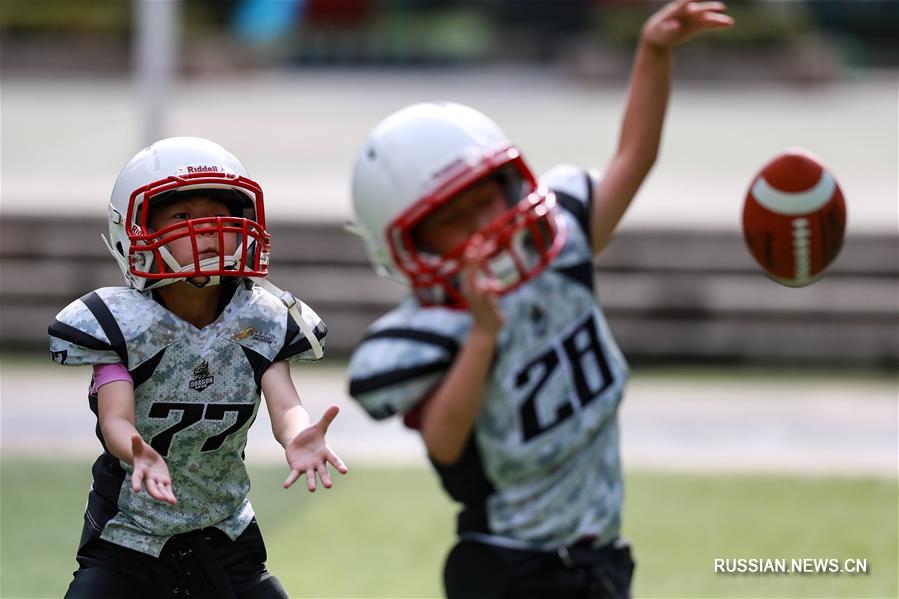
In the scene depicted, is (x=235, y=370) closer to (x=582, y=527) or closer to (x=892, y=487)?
(x=582, y=527)

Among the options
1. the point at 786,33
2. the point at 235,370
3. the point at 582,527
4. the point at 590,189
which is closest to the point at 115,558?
the point at 235,370

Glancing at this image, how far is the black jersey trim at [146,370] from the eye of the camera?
335 cm

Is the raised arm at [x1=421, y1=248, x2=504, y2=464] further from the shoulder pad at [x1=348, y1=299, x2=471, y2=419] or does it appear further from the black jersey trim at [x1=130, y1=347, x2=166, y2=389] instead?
the black jersey trim at [x1=130, y1=347, x2=166, y2=389]

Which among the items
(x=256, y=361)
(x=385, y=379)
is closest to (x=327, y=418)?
(x=256, y=361)

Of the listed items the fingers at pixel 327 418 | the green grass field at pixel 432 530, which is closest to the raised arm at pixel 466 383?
the fingers at pixel 327 418

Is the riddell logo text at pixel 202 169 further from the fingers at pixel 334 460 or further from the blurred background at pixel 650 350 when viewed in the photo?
the blurred background at pixel 650 350

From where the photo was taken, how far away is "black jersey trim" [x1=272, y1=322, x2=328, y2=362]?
11.4 feet

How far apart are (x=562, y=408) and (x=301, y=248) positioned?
5973mm

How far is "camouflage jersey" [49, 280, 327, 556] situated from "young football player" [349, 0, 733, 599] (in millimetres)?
631

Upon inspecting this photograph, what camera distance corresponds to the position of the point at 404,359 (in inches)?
107

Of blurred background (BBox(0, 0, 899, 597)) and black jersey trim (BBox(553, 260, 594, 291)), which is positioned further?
blurred background (BBox(0, 0, 899, 597))

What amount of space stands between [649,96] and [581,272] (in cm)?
49
